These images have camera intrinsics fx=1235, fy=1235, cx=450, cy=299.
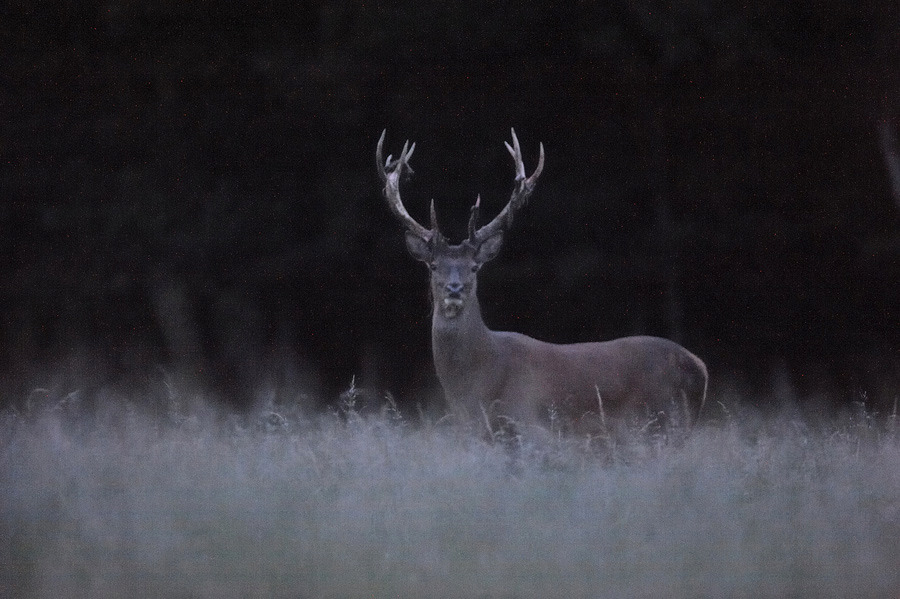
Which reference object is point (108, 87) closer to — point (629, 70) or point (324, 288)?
point (324, 288)

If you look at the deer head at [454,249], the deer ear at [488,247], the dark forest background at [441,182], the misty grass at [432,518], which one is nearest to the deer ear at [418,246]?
the deer head at [454,249]

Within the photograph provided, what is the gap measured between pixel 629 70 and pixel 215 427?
462cm

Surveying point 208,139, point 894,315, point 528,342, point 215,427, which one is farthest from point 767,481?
point 208,139

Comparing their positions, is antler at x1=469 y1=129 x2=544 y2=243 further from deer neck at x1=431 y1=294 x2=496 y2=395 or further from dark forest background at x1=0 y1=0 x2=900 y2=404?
dark forest background at x1=0 y1=0 x2=900 y2=404

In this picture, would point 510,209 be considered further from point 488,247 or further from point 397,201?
point 397,201

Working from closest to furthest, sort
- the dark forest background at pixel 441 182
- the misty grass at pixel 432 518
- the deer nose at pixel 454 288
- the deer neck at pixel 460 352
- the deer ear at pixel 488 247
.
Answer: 1. the misty grass at pixel 432 518
2. the deer nose at pixel 454 288
3. the deer neck at pixel 460 352
4. the deer ear at pixel 488 247
5. the dark forest background at pixel 441 182

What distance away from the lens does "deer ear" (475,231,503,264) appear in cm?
784

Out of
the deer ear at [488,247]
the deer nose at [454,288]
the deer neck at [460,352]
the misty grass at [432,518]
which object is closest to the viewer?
the misty grass at [432,518]

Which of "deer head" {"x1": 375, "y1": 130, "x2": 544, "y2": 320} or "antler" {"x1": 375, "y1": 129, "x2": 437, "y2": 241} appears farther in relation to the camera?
"antler" {"x1": 375, "y1": 129, "x2": 437, "y2": 241}

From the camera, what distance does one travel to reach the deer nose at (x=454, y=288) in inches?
297

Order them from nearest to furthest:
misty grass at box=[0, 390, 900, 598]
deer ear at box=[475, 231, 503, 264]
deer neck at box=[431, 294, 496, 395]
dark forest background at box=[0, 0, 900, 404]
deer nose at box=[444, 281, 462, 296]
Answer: misty grass at box=[0, 390, 900, 598]
deer nose at box=[444, 281, 462, 296]
deer neck at box=[431, 294, 496, 395]
deer ear at box=[475, 231, 503, 264]
dark forest background at box=[0, 0, 900, 404]

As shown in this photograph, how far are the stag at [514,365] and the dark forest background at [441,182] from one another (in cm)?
181

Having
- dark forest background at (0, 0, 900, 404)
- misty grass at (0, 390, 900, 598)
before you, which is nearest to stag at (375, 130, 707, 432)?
misty grass at (0, 390, 900, 598)

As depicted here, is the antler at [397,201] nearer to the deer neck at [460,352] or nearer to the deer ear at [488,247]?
the deer ear at [488,247]
